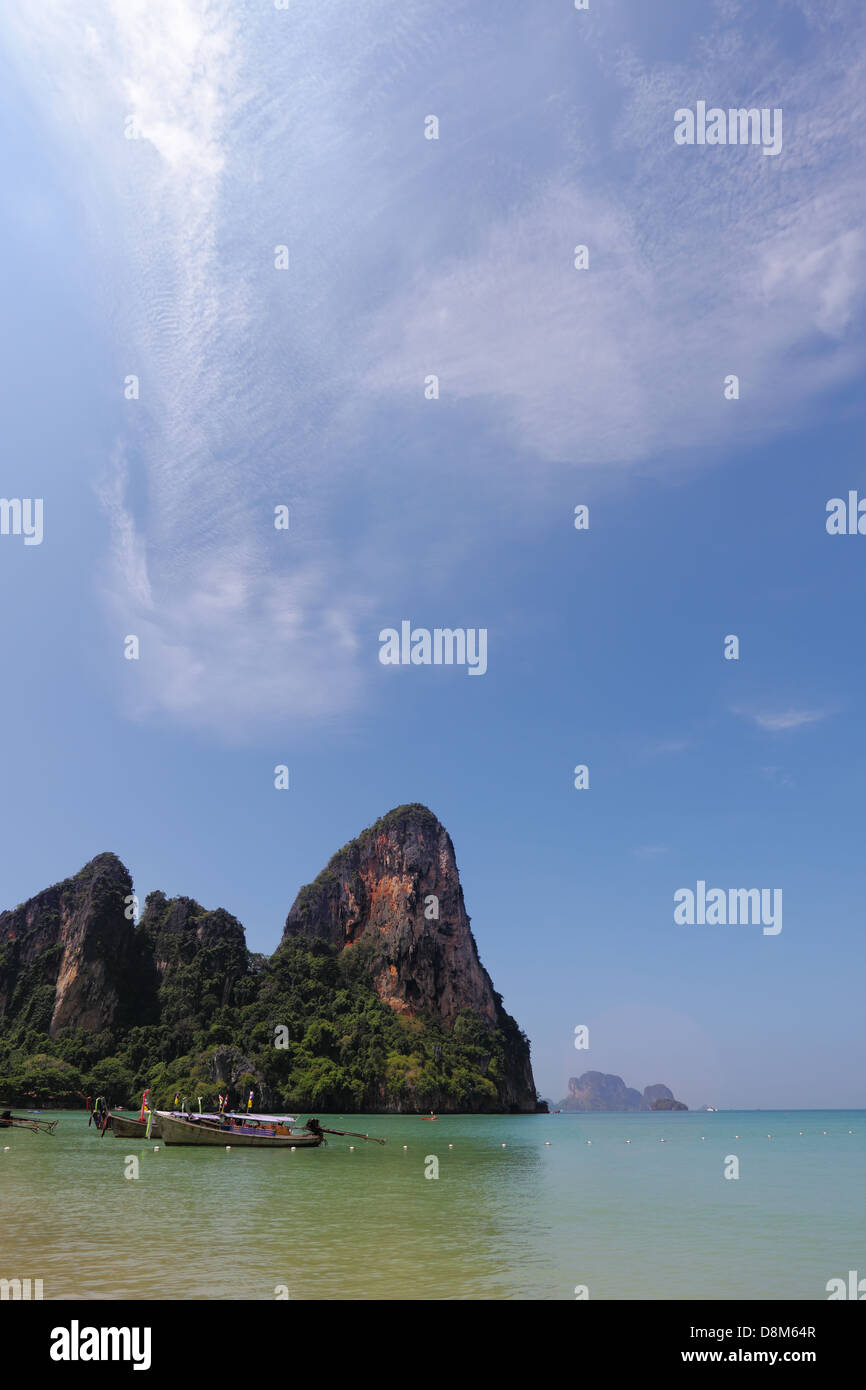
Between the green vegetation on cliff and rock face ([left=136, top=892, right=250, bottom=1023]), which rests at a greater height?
rock face ([left=136, top=892, right=250, bottom=1023])

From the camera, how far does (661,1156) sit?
48.8 meters

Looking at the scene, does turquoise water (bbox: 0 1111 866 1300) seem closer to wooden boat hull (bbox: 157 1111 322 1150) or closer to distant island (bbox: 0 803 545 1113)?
wooden boat hull (bbox: 157 1111 322 1150)

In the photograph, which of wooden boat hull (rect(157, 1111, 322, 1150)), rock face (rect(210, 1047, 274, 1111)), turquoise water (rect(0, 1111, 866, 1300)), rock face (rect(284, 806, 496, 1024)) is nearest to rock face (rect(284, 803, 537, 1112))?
rock face (rect(284, 806, 496, 1024))

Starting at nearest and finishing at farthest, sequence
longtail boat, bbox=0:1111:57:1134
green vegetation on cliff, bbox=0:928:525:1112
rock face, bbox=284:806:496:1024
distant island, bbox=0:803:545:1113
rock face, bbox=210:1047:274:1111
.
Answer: longtail boat, bbox=0:1111:57:1134
rock face, bbox=210:1047:274:1111
green vegetation on cliff, bbox=0:928:525:1112
distant island, bbox=0:803:545:1113
rock face, bbox=284:806:496:1024

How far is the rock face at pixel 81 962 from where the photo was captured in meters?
98.8

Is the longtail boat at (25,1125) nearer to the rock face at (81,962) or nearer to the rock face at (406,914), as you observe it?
the rock face at (81,962)

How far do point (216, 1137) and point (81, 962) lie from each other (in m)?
63.5

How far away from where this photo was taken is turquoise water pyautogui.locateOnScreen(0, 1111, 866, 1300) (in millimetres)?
14797

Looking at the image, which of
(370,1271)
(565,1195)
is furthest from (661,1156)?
(370,1271)

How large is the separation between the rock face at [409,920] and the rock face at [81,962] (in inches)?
1344

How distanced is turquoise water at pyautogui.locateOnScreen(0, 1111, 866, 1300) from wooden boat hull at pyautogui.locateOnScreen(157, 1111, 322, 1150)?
6.98 feet
